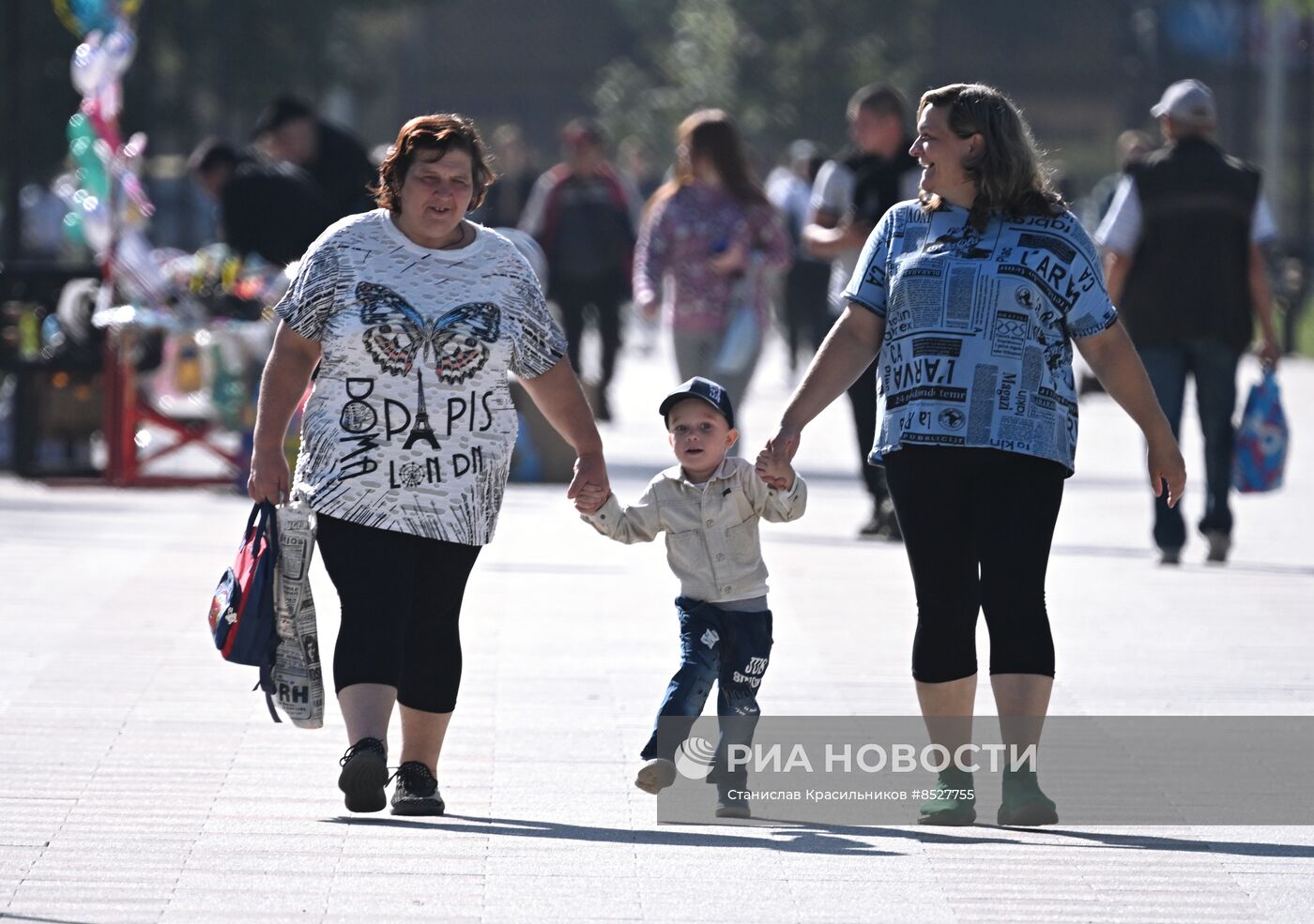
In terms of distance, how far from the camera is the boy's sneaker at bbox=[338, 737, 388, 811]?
5.86 metres

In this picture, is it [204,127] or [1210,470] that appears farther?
[204,127]

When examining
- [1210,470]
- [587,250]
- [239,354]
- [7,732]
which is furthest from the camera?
[587,250]

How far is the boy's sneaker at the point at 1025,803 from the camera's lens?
5898mm

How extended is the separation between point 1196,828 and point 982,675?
2.13m

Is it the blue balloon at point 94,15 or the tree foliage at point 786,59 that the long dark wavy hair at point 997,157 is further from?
the tree foliage at point 786,59

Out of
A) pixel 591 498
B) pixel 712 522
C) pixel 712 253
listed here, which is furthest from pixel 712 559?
pixel 712 253

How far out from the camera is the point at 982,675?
26.5ft

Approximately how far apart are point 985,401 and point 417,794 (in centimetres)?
152

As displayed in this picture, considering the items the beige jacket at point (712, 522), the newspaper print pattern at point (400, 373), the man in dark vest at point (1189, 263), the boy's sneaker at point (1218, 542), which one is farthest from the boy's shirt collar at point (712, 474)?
the boy's sneaker at point (1218, 542)

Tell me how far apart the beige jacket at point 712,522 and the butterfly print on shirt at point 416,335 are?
48 cm

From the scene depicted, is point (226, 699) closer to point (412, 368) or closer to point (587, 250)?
point (412, 368)

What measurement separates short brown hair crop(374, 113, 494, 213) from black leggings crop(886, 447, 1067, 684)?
3.74ft

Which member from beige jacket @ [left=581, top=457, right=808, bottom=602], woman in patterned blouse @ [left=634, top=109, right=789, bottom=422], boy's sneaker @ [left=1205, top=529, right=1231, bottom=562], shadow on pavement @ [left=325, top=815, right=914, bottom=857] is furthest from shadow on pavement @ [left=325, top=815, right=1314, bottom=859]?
woman in patterned blouse @ [left=634, top=109, right=789, bottom=422]

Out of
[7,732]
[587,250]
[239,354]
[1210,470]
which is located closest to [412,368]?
Answer: [7,732]
